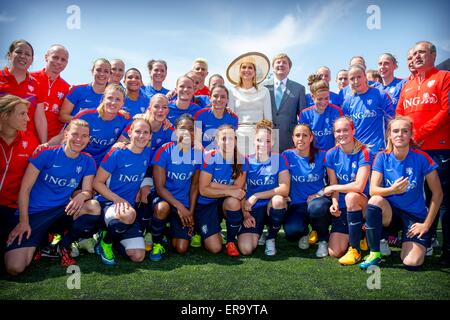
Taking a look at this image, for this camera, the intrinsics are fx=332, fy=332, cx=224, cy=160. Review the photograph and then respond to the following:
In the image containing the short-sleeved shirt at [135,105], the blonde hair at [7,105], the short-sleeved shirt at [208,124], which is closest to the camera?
the blonde hair at [7,105]

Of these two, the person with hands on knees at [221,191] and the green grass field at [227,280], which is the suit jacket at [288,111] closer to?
the person with hands on knees at [221,191]

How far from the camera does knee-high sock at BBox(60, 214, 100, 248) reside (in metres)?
3.93

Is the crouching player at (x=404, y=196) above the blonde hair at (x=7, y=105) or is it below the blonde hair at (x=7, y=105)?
below

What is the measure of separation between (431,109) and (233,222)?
2863 millimetres

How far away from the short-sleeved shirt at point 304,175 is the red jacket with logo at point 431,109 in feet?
4.01

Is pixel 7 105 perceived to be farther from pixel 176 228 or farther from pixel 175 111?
pixel 176 228

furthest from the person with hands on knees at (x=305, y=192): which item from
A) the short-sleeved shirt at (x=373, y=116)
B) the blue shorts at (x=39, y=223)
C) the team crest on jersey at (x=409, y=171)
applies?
the blue shorts at (x=39, y=223)

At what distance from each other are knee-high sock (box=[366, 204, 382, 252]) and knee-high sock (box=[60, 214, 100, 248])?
10.4ft

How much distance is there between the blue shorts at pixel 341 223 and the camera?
4240mm

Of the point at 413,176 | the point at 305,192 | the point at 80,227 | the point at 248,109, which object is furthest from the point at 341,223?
the point at 80,227

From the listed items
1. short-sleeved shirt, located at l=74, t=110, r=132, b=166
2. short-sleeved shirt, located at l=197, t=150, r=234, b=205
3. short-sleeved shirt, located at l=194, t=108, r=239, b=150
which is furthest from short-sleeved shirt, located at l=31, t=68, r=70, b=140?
short-sleeved shirt, located at l=197, t=150, r=234, b=205

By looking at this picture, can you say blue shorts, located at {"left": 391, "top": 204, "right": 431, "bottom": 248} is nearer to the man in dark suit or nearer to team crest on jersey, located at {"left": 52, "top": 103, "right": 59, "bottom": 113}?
the man in dark suit
